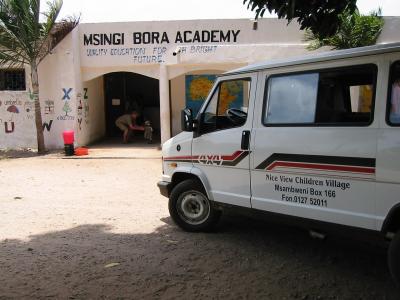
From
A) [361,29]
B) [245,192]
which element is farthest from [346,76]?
[361,29]

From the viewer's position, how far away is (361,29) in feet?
40.3

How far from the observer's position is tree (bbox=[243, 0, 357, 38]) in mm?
4520

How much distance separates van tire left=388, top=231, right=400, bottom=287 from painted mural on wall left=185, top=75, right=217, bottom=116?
12.7 meters

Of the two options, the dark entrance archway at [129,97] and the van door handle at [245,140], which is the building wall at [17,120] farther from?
the van door handle at [245,140]

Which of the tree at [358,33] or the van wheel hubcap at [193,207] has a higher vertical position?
the tree at [358,33]

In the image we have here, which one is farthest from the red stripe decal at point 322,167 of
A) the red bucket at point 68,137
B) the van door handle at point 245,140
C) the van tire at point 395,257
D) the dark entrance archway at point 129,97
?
the dark entrance archway at point 129,97

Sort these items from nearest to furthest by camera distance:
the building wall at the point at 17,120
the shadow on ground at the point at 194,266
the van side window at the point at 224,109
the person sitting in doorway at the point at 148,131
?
1. the shadow on ground at the point at 194,266
2. the van side window at the point at 224,109
3. the building wall at the point at 17,120
4. the person sitting in doorway at the point at 148,131

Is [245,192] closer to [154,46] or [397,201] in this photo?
[397,201]

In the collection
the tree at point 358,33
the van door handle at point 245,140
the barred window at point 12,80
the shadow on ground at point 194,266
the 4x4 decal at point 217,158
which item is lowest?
the shadow on ground at point 194,266

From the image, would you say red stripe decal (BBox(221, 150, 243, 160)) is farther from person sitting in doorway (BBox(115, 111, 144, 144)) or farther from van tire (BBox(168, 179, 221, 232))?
person sitting in doorway (BBox(115, 111, 144, 144))

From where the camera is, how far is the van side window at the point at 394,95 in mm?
3834

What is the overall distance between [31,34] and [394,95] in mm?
11407

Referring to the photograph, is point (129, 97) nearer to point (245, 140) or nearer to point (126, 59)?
point (126, 59)

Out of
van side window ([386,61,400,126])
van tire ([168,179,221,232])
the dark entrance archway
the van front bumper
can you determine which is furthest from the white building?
van side window ([386,61,400,126])
